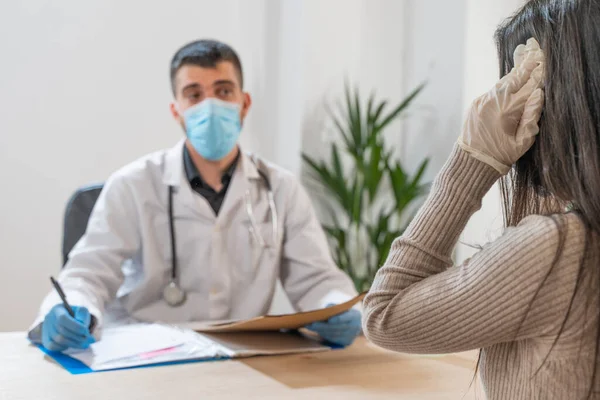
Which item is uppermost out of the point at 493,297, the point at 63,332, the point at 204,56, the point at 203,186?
the point at 204,56

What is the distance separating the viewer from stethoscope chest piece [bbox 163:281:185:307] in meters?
1.92

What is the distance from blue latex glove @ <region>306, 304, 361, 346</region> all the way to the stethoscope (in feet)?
1.72

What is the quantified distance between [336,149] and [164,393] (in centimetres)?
208

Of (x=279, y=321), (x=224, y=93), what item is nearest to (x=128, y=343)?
(x=279, y=321)

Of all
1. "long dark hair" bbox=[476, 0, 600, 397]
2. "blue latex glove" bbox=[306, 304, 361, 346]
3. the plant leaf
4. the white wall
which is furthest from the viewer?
the plant leaf

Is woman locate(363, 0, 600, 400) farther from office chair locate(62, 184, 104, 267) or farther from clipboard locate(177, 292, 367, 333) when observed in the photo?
office chair locate(62, 184, 104, 267)

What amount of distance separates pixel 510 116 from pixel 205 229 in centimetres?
130

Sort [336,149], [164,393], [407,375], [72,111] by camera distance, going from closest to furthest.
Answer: [164,393], [407,375], [72,111], [336,149]

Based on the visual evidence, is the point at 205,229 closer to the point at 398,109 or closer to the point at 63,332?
the point at 63,332

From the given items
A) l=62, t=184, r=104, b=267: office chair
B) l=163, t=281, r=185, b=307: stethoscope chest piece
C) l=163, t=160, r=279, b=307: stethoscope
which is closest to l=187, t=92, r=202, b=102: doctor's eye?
l=163, t=160, r=279, b=307: stethoscope

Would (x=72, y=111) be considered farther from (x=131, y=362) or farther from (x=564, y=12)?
(x=564, y=12)

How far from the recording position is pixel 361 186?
10.2 ft

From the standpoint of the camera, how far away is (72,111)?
2.87 m

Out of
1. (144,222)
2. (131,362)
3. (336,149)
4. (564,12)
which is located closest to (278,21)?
(336,149)
